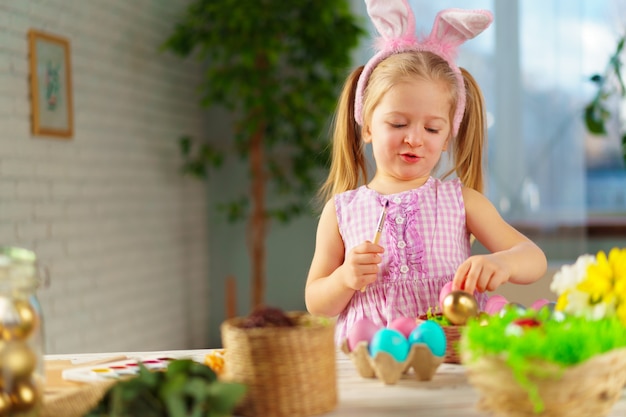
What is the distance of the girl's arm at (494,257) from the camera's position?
48.9 inches

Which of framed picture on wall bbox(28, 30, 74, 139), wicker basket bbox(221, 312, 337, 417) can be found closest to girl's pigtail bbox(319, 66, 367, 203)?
wicker basket bbox(221, 312, 337, 417)

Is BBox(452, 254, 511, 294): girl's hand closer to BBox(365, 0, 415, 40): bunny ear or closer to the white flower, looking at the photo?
the white flower

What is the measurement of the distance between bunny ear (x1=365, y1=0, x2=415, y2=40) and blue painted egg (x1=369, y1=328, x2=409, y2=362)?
758 millimetres

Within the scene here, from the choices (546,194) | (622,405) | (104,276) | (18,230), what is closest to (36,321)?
(622,405)

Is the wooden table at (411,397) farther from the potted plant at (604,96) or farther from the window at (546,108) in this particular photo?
the window at (546,108)

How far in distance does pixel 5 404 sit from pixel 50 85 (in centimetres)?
281

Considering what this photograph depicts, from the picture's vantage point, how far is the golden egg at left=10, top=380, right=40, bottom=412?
800 millimetres

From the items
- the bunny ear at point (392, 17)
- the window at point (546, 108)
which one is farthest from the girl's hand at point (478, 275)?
the window at point (546, 108)

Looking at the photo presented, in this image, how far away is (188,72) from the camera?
4.89m

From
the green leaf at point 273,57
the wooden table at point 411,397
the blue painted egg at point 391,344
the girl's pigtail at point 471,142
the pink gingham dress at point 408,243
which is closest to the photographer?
the wooden table at point 411,397

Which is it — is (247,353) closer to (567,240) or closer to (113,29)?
(113,29)

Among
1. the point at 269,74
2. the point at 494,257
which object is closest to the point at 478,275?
the point at 494,257

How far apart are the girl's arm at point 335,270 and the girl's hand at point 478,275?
0.45 ft

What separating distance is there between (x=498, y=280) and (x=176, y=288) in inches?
142
